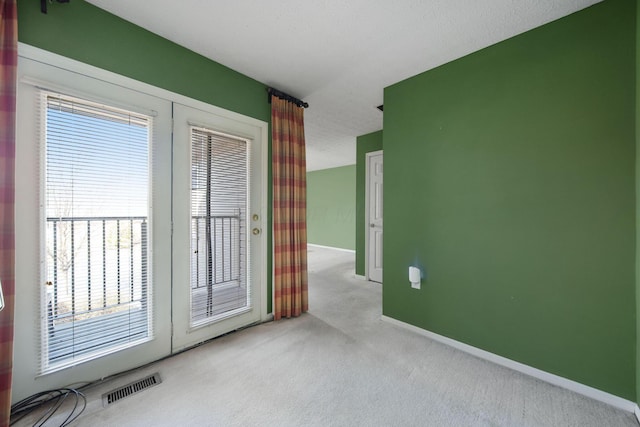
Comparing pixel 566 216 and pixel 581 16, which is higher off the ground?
pixel 581 16

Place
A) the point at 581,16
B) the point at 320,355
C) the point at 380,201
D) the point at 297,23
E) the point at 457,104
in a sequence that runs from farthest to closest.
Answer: the point at 380,201, the point at 457,104, the point at 320,355, the point at 297,23, the point at 581,16

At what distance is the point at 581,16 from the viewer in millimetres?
1594

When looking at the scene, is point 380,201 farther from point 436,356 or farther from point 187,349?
point 187,349

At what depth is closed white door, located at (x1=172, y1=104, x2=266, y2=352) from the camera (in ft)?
6.54

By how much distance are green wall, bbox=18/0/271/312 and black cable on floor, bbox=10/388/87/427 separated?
2.03 m

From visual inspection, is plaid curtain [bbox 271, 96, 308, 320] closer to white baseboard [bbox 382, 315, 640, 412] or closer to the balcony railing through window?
the balcony railing through window

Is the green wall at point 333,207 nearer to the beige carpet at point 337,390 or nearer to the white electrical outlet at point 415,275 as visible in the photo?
the white electrical outlet at point 415,275

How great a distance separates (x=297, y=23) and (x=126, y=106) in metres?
1.32

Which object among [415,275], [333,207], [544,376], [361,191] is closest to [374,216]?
[361,191]

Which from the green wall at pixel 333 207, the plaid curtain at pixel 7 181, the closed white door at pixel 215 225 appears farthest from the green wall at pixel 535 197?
the green wall at pixel 333 207

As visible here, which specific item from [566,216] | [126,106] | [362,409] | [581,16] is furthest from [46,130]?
[581,16]

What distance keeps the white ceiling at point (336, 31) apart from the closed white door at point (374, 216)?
5.33 ft

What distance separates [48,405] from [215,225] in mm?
1429

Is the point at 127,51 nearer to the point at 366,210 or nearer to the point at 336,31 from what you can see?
the point at 336,31
